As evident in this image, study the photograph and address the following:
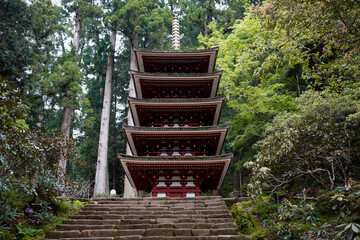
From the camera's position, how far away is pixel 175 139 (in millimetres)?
11602

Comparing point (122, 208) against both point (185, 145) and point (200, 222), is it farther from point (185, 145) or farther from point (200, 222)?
point (185, 145)

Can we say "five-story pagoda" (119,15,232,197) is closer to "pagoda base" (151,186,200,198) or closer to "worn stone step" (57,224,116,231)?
"pagoda base" (151,186,200,198)

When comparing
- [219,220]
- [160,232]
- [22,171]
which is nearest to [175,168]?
[219,220]

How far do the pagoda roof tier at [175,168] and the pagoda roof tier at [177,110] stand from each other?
2.37 metres

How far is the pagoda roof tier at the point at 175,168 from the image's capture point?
1045 cm

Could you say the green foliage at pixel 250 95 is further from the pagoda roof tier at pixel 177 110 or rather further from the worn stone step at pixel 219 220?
the worn stone step at pixel 219 220

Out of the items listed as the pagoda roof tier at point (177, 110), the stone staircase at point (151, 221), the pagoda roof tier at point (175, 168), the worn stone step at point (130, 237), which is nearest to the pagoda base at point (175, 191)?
the pagoda roof tier at point (175, 168)

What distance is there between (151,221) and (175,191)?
423cm

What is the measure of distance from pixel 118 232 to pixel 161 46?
579 inches

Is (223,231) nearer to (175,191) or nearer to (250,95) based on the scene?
(175,191)

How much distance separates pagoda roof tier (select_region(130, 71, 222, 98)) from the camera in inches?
482

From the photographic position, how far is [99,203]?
8789mm

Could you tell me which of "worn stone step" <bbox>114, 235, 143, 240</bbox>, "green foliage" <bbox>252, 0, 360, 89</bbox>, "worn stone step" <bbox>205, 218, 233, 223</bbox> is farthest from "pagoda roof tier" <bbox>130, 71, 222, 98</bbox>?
"worn stone step" <bbox>114, 235, 143, 240</bbox>

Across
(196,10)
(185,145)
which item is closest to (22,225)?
(185,145)
